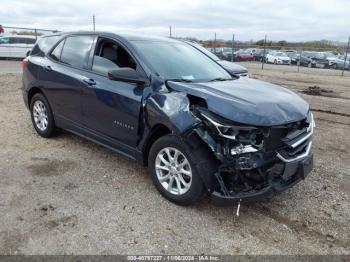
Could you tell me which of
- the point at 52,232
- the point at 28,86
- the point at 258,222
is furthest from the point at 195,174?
the point at 28,86

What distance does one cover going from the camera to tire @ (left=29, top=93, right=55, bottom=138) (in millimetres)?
5783

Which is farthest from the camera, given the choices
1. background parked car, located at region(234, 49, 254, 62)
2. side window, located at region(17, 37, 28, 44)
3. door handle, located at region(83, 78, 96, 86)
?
background parked car, located at region(234, 49, 254, 62)

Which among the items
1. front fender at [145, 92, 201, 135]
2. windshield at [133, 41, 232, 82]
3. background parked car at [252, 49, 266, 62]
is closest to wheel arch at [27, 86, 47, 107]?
windshield at [133, 41, 232, 82]

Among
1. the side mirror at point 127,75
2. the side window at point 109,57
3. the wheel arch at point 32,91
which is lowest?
the wheel arch at point 32,91

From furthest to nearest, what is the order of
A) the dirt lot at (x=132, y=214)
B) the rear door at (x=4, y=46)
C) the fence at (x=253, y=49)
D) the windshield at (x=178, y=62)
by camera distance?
1. the fence at (x=253, y=49)
2. the rear door at (x=4, y=46)
3. the windshield at (x=178, y=62)
4. the dirt lot at (x=132, y=214)

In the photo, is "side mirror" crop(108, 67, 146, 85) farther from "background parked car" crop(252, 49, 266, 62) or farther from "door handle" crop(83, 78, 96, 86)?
"background parked car" crop(252, 49, 266, 62)

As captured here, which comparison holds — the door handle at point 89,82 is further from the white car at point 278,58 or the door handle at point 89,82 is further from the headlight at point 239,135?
the white car at point 278,58

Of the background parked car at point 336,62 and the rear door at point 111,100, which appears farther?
the background parked car at point 336,62

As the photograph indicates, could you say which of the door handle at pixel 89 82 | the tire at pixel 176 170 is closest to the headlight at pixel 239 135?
the tire at pixel 176 170

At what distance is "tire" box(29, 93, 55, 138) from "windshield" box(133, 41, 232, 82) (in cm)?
201

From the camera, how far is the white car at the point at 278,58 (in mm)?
33344

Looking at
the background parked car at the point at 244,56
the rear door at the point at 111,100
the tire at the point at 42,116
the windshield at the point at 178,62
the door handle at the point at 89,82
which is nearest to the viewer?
the rear door at the point at 111,100

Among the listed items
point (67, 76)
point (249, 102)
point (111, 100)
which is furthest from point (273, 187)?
point (67, 76)

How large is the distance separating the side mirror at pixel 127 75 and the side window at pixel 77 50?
102 centimetres
